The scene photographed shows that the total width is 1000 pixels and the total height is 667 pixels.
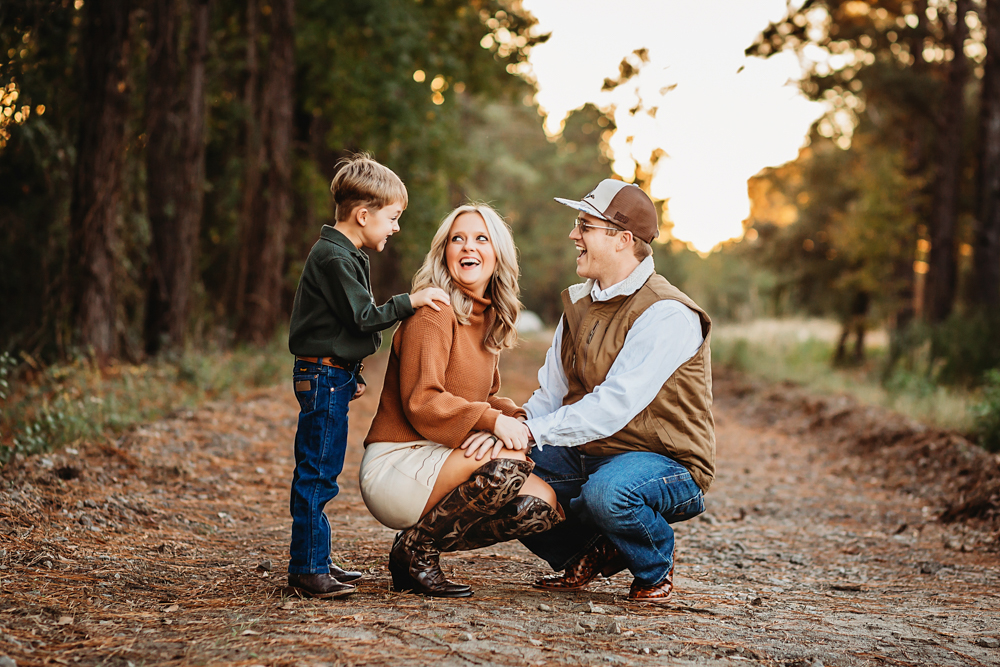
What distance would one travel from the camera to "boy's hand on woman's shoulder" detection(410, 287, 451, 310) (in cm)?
340

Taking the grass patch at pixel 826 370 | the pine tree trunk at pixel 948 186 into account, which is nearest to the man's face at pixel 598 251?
the grass patch at pixel 826 370

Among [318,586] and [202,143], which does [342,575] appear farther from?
[202,143]

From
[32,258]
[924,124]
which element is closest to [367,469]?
[32,258]

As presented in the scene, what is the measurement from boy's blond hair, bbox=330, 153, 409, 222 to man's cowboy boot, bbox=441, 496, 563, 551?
4.44ft

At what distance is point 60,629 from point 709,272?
→ 51358mm

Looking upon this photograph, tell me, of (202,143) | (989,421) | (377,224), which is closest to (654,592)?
(377,224)

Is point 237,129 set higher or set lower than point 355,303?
higher

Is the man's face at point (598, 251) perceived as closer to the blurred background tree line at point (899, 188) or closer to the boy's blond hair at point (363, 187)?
the boy's blond hair at point (363, 187)

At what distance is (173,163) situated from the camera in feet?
36.3

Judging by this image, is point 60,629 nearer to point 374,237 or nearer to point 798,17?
point 374,237

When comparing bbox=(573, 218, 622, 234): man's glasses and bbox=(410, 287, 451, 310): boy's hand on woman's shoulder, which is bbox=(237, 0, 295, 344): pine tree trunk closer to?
bbox=(573, 218, 622, 234): man's glasses

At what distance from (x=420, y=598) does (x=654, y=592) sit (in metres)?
1.00

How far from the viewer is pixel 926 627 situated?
347 centimetres

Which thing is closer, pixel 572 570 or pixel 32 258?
pixel 572 570
